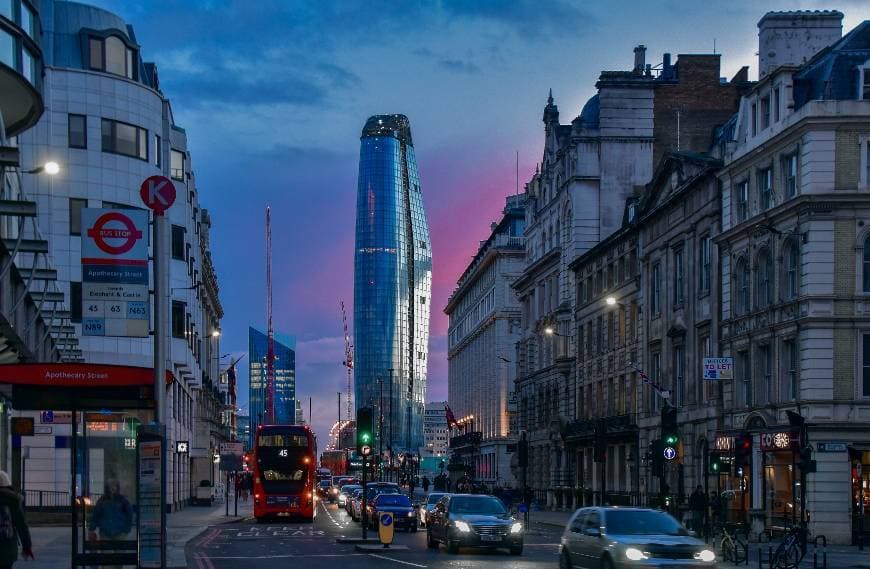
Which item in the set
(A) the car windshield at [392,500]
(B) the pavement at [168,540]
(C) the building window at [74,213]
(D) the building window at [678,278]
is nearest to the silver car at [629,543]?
(B) the pavement at [168,540]

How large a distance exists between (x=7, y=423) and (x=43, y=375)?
19.2m

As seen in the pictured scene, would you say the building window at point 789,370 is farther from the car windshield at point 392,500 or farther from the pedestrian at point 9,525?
the pedestrian at point 9,525

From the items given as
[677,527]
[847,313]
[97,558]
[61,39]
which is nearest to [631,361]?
[847,313]

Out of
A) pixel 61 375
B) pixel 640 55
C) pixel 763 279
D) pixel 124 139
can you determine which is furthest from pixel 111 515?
pixel 640 55

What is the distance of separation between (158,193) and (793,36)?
39.9 metres

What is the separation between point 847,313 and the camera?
4341 centimetres

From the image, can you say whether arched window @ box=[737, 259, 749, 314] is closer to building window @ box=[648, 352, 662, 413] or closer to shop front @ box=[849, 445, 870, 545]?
shop front @ box=[849, 445, 870, 545]

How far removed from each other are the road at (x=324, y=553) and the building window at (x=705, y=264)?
1228 centimetres

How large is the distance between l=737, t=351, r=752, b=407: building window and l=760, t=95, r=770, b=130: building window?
8.23m

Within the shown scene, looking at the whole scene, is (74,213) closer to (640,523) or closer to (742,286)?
(742,286)

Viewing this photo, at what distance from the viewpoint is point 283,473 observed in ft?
188

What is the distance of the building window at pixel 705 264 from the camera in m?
54.4

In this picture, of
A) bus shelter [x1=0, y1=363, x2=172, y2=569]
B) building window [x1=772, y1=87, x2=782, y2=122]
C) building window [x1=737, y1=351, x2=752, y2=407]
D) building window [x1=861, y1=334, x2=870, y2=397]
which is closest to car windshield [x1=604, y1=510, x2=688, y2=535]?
bus shelter [x1=0, y1=363, x2=172, y2=569]

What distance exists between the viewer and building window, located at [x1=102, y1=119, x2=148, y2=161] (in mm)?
61062
